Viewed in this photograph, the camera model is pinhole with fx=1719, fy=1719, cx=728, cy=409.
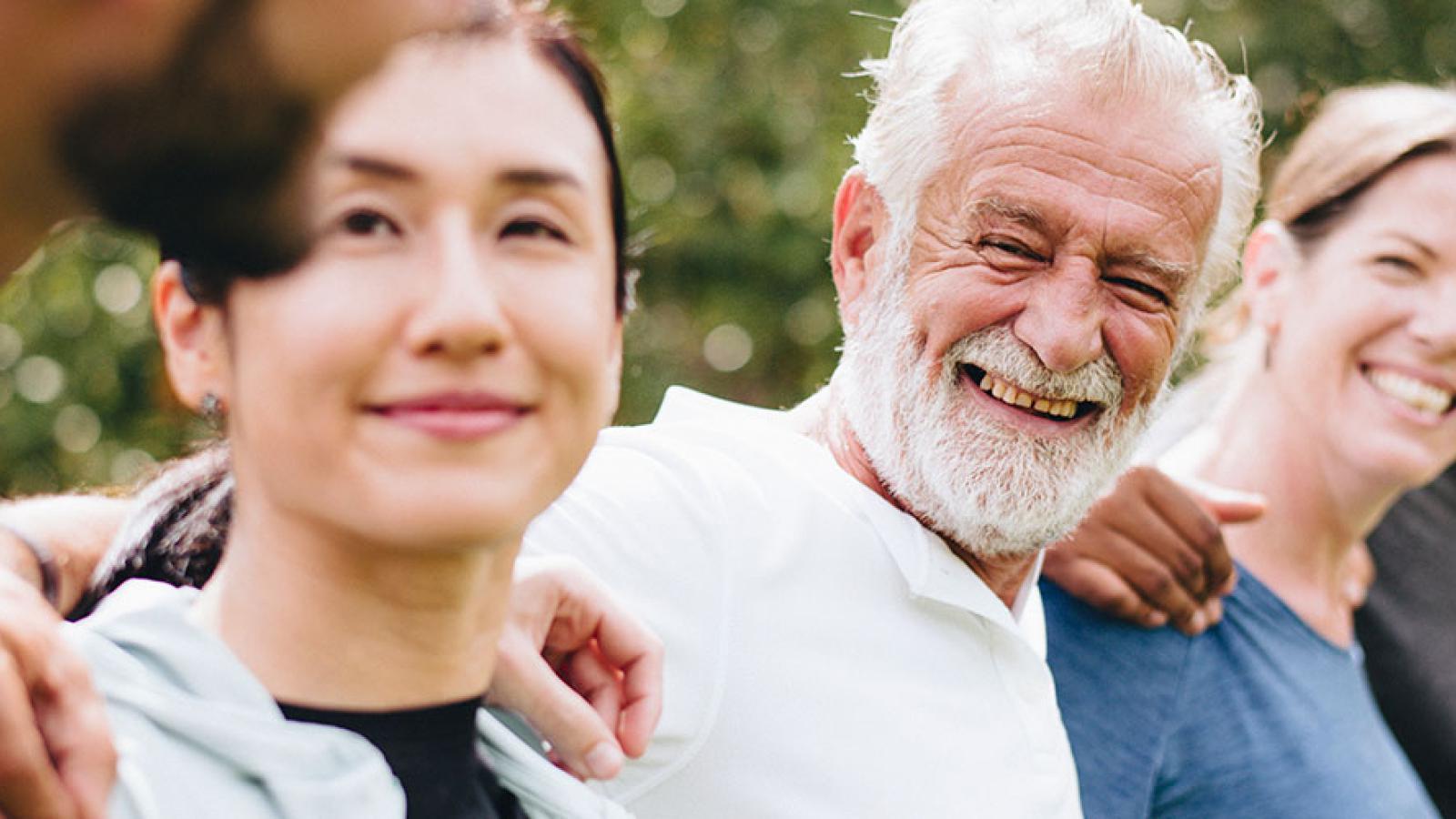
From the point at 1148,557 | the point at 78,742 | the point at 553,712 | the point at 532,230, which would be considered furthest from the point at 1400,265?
the point at 78,742

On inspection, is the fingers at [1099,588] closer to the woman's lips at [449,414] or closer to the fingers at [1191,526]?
the fingers at [1191,526]

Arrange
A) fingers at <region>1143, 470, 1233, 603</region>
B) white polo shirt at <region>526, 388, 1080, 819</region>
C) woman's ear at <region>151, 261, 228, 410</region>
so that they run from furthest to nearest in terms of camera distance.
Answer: fingers at <region>1143, 470, 1233, 603</region>, white polo shirt at <region>526, 388, 1080, 819</region>, woman's ear at <region>151, 261, 228, 410</region>

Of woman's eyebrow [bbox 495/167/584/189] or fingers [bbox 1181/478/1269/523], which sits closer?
woman's eyebrow [bbox 495/167/584/189]

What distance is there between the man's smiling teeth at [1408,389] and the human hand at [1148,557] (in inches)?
30.6

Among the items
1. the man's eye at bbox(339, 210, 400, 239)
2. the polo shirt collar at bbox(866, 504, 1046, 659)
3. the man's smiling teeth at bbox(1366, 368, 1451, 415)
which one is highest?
the man's eye at bbox(339, 210, 400, 239)

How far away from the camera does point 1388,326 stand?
11.2 feet

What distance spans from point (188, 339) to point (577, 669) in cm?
58

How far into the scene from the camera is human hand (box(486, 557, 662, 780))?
5.40 feet

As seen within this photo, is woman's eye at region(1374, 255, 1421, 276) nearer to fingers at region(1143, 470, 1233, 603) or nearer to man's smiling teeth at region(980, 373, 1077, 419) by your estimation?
fingers at region(1143, 470, 1233, 603)

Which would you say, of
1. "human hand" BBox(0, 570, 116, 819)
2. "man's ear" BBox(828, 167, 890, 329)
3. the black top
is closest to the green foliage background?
"man's ear" BBox(828, 167, 890, 329)

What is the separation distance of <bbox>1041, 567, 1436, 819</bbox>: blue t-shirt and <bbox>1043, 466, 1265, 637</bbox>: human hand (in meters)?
0.04

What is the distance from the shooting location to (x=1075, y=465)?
240 cm

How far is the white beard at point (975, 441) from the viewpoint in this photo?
7.56ft

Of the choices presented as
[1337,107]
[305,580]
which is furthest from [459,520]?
[1337,107]
